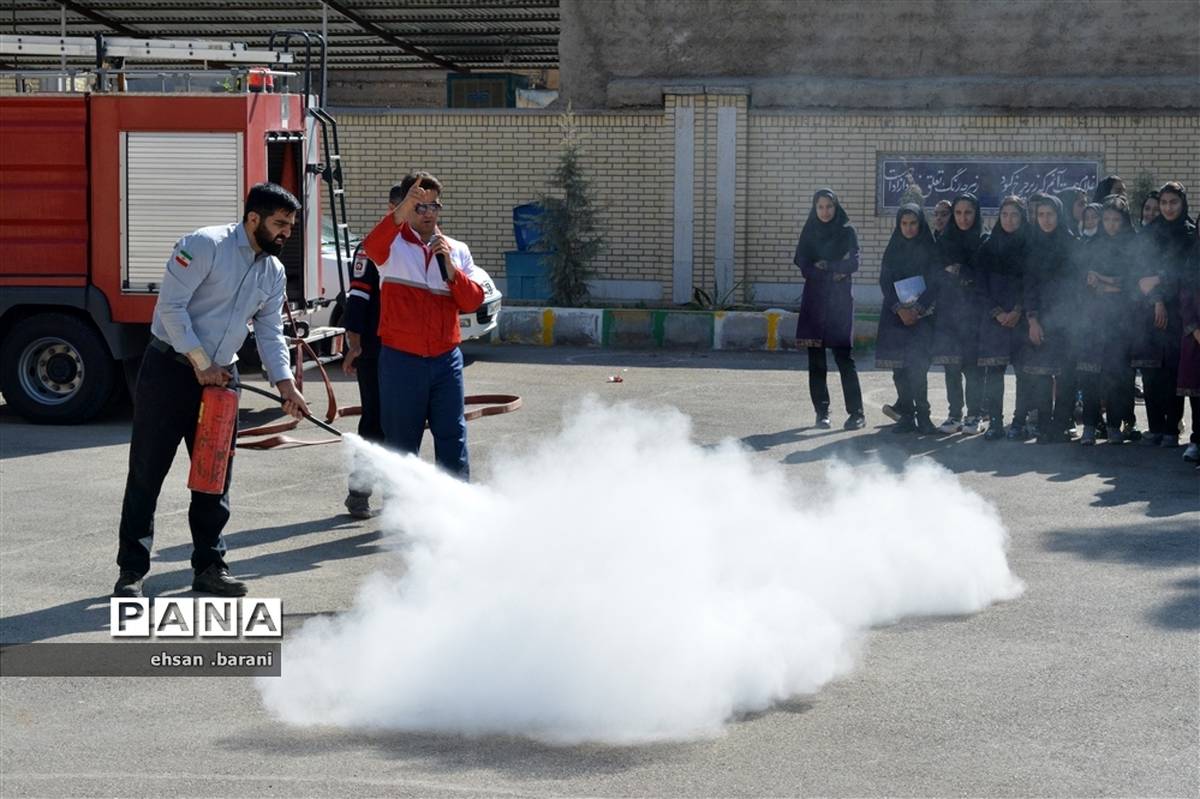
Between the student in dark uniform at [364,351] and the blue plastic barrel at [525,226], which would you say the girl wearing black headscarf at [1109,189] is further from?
the blue plastic barrel at [525,226]

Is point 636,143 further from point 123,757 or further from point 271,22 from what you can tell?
point 123,757

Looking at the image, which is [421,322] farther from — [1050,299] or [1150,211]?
[1150,211]

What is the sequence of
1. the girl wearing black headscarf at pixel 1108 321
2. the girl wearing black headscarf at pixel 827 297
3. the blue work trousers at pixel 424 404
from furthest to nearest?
the girl wearing black headscarf at pixel 827 297, the girl wearing black headscarf at pixel 1108 321, the blue work trousers at pixel 424 404

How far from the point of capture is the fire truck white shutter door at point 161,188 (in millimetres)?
12469

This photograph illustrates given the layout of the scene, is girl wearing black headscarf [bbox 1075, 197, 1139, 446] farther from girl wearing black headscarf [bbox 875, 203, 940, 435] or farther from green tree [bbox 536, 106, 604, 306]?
green tree [bbox 536, 106, 604, 306]

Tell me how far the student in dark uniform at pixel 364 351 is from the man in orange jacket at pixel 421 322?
32.8 inches

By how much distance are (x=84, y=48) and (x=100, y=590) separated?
7.12 m

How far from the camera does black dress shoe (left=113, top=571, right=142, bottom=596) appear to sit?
7125 millimetres

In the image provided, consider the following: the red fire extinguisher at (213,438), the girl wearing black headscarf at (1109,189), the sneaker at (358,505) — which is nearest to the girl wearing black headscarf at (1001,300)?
the girl wearing black headscarf at (1109,189)

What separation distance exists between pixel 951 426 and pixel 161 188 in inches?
257

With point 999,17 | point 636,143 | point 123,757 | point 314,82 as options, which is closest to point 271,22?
point 314,82

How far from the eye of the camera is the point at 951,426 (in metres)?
12.3

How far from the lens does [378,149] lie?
21469 mm

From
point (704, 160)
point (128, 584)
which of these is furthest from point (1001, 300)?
point (704, 160)
